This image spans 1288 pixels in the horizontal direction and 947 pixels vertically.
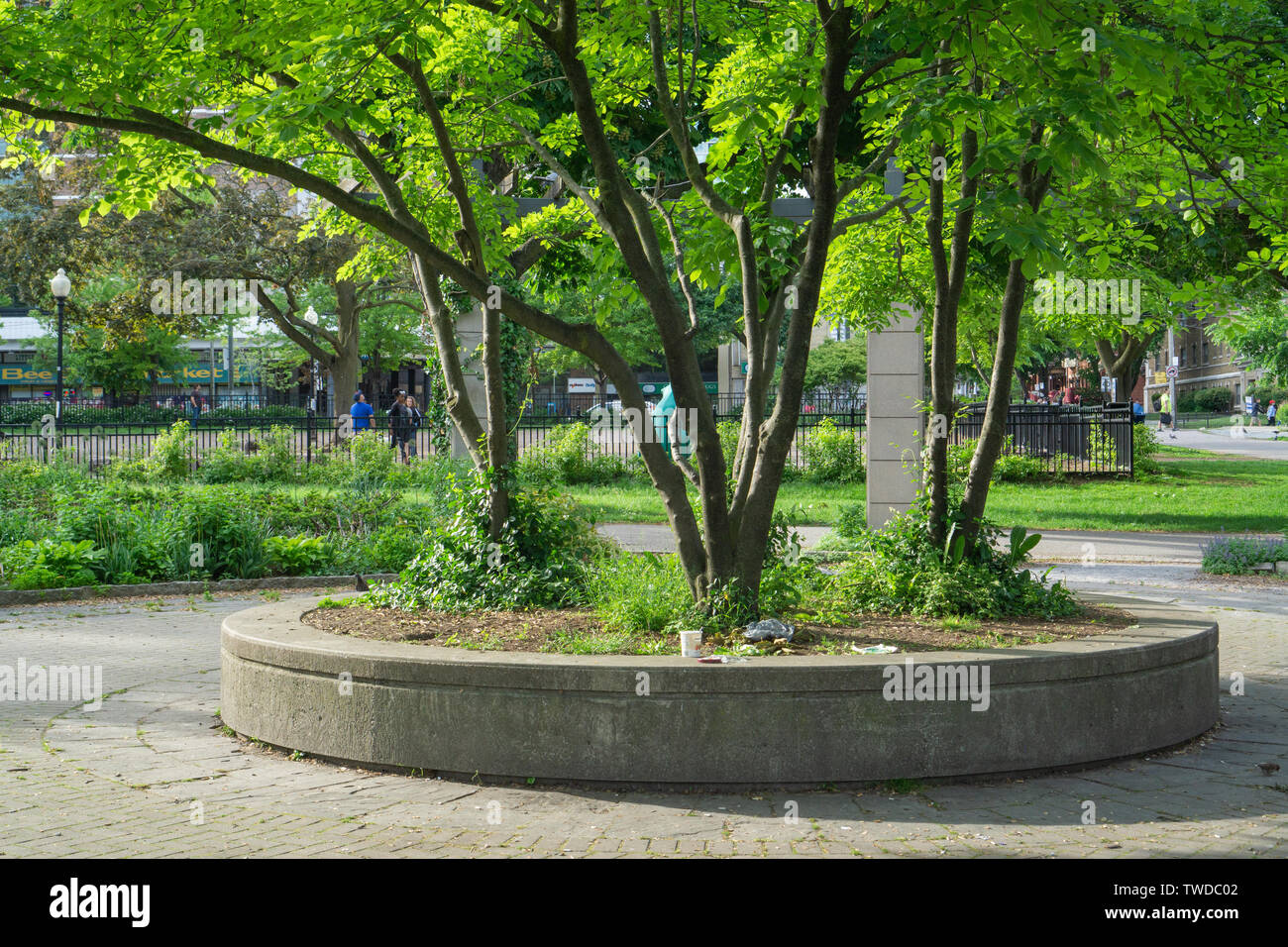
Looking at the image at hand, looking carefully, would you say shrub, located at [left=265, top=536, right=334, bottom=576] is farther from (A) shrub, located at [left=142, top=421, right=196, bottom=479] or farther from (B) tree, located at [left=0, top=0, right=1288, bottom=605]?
(A) shrub, located at [left=142, top=421, right=196, bottom=479]

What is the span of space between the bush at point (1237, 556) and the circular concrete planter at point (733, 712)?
878 cm

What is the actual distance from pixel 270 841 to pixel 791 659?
2543 mm

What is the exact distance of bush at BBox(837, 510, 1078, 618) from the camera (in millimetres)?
7648

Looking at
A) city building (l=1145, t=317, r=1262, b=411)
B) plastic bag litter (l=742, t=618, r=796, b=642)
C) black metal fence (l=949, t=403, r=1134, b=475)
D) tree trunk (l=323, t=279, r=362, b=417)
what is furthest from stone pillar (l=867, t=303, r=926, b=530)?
city building (l=1145, t=317, r=1262, b=411)

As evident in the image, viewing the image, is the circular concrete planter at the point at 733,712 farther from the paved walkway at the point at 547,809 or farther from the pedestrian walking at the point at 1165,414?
the pedestrian walking at the point at 1165,414

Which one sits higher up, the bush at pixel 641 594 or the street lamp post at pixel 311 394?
the street lamp post at pixel 311 394

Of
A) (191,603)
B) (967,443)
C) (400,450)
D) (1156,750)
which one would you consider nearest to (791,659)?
(1156,750)

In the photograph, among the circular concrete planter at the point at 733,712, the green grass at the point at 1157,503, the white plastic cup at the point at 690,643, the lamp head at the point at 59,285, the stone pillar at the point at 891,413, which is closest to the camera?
the circular concrete planter at the point at 733,712

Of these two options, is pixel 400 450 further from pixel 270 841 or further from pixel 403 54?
pixel 270 841

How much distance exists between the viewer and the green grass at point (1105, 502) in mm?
18797

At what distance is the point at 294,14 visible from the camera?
617 cm

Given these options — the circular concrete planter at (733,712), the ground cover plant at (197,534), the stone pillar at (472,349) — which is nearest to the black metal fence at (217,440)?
the ground cover plant at (197,534)

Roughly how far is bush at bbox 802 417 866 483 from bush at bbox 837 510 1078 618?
52.6 ft

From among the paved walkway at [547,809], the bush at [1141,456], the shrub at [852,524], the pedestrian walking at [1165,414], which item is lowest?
the paved walkway at [547,809]
